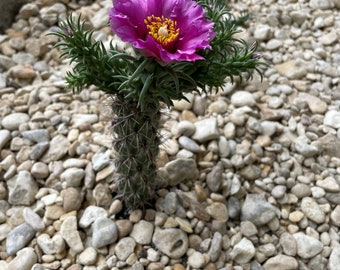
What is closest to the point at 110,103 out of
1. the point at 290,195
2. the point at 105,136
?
the point at 105,136

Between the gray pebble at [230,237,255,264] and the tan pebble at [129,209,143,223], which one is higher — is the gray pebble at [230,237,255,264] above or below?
below

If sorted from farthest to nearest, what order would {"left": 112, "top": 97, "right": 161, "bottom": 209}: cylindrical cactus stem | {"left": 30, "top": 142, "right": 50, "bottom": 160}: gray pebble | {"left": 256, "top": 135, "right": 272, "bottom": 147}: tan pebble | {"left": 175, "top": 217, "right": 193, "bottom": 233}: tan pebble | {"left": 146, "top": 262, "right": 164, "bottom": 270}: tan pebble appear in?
{"left": 256, "top": 135, "right": 272, "bottom": 147}: tan pebble → {"left": 30, "top": 142, "right": 50, "bottom": 160}: gray pebble → {"left": 175, "top": 217, "right": 193, "bottom": 233}: tan pebble → {"left": 146, "top": 262, "right": 164, "bottom": 270}: tan pebble → {"left": 112, "top": 97, "right": 161, "bottom": 209}: cylindrical cactus stem

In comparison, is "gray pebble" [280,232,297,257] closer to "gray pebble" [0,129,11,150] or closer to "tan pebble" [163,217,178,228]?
"tan pebble" [163,217,178,228]

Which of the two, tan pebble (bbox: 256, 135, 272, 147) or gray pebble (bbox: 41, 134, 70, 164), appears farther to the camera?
tan pebble (bbox: 256, 135, 272, 147)

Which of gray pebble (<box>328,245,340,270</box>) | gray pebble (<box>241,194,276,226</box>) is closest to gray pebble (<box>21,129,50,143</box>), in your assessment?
gray pebble (<box>241,194,276,226</box>)

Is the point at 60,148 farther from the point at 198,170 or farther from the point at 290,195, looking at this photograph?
the point at 290,195

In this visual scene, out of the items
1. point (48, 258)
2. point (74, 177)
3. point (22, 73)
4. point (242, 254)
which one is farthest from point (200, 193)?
point (22, 73)

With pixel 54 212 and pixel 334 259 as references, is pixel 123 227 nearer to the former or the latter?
pixel 54 212
